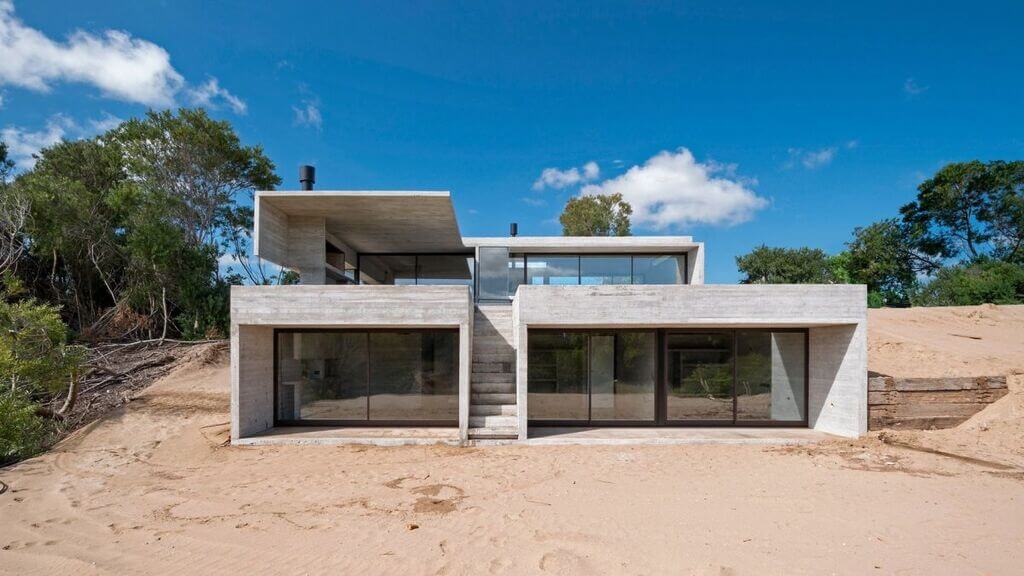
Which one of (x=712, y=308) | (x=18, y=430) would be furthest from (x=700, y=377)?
(x=18, y=430)

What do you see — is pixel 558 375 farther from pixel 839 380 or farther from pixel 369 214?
pixel 369 214

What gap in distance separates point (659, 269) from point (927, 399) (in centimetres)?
716

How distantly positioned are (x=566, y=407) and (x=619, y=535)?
5.23 m

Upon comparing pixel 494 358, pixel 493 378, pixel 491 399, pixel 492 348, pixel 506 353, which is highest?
pixel 492 348

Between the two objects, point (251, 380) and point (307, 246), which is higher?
point (307, 246)

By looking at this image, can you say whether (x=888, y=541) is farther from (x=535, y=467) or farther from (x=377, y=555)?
(x=377, y=555)

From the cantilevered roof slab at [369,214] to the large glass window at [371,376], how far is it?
281cm

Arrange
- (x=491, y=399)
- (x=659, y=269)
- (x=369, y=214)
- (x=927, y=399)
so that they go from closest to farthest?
(x=927, y=399), (x=491, y=399), (x=369, y=214), (x=659, y=269)

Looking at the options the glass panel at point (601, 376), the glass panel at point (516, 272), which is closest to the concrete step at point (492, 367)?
the glass panel at point (601, 376)

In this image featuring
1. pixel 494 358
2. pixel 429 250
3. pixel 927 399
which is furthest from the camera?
pixel 429 250

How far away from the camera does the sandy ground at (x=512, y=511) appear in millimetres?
4363

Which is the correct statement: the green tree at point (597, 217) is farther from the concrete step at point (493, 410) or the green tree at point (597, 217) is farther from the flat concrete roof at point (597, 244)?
the concrete step at point (493, 410)

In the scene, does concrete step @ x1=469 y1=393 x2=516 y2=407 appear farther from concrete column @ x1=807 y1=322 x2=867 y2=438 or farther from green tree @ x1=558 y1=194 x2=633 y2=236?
green tree @ x1=558 y1=194 x2=633 y2=236

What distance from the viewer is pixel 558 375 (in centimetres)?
1005
